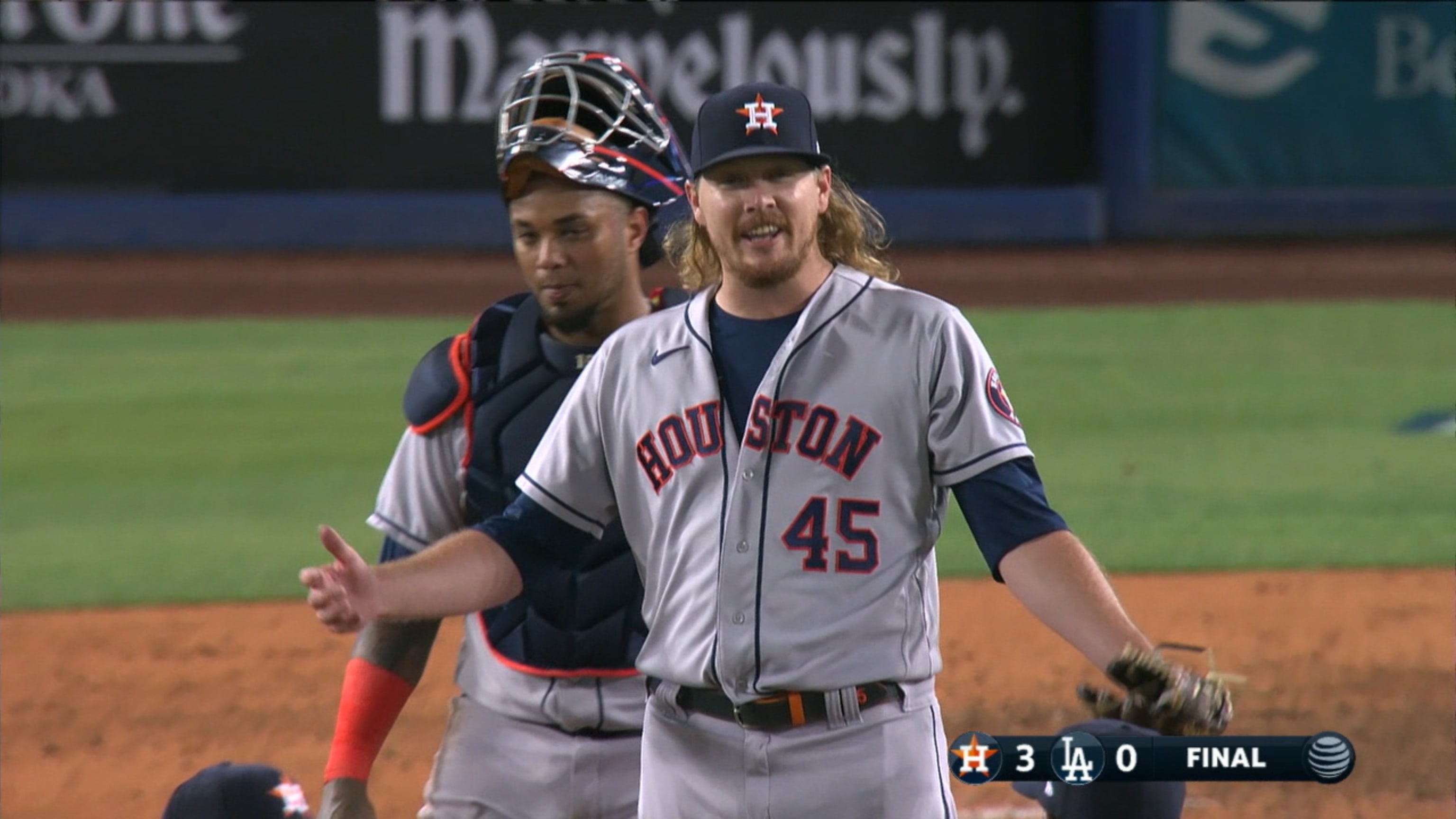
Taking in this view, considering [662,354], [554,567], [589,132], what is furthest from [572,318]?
[662,354]

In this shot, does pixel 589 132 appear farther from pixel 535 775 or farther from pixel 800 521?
pixel 535 775

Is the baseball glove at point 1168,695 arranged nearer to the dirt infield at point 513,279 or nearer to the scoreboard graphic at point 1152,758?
the scoreboard graphic at point 1152,758

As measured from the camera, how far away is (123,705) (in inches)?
240

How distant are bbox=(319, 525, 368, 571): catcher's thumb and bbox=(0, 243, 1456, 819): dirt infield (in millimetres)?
2531

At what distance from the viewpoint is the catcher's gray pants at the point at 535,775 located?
122 inches

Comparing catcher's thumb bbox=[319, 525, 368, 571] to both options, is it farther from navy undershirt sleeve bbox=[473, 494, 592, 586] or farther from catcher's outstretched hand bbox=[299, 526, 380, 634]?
navy undershirt sleeve bbox=[473, 494, 592, 586]

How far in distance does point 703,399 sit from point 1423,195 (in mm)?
15588

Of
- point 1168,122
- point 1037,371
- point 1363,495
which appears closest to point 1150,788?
point 1363,495

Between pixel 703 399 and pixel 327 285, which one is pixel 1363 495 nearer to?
pixel 703 399

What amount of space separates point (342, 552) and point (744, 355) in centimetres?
62

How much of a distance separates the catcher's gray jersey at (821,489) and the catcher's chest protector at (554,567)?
44cm

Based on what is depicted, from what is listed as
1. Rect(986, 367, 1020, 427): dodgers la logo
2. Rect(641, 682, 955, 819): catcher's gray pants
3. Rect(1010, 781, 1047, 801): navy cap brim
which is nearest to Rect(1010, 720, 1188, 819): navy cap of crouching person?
Rect(1010, 781, 1047, 801): navy cap brim

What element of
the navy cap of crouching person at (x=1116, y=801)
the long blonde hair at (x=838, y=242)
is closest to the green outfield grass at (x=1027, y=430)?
the navy cap of crouching person at (x=1116, y=801)

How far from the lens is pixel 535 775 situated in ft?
10.2
